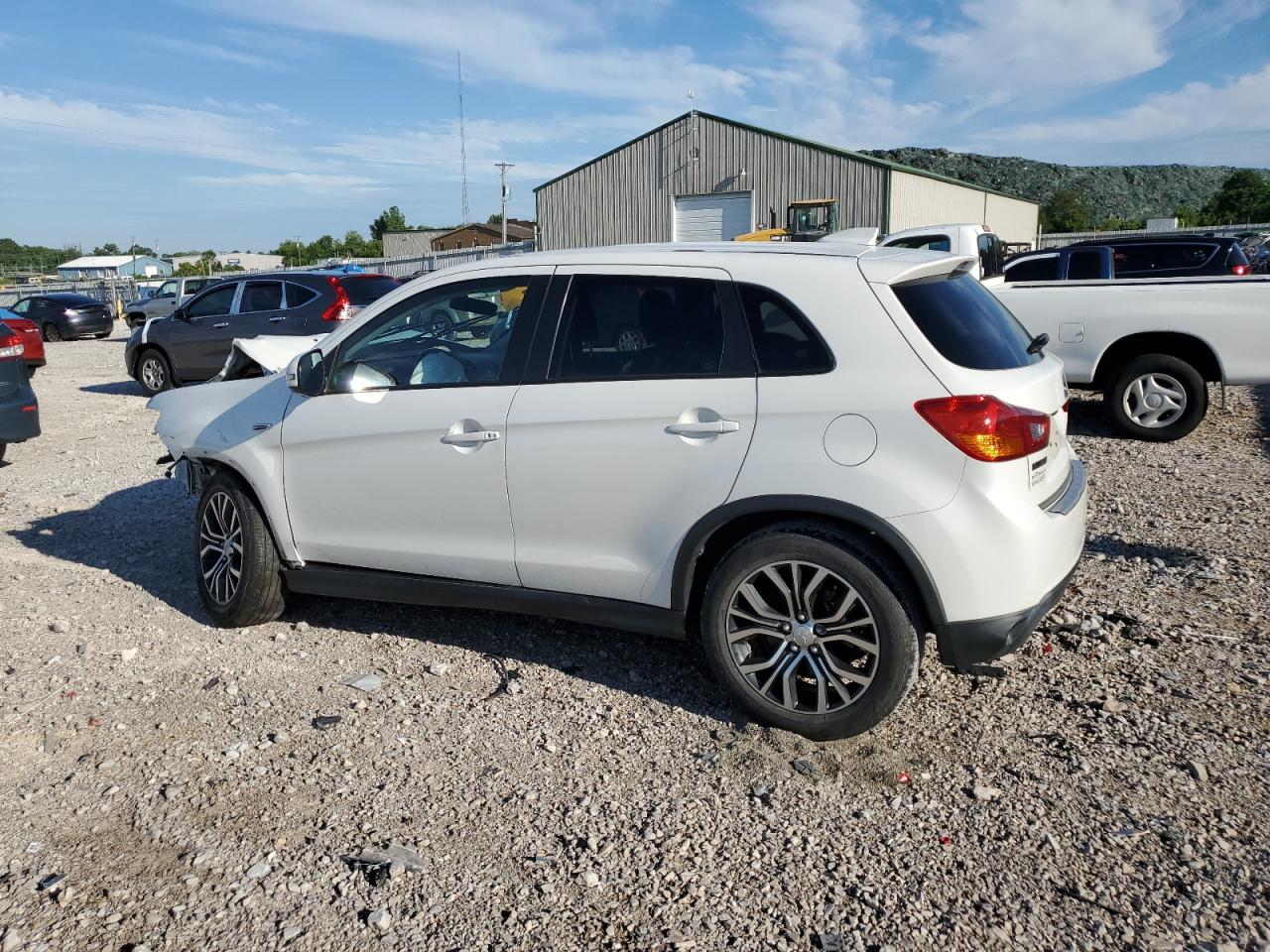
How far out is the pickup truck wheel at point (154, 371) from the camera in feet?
48.2

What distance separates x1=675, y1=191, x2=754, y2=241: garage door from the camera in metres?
34.0

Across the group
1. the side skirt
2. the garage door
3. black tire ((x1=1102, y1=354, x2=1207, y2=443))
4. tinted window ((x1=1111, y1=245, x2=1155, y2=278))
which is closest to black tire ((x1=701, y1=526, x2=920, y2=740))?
the side skirt

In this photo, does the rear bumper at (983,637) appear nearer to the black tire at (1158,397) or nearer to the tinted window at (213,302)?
the black tire at (1158,397)

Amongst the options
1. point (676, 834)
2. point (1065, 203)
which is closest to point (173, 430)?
point (676, 834)

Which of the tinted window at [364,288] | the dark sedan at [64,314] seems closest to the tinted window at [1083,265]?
the tinted window at [364,288]

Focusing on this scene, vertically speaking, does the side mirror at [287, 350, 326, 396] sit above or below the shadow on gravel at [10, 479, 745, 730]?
above

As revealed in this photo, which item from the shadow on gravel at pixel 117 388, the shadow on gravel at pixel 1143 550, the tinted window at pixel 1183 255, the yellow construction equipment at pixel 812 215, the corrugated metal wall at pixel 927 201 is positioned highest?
the corrugated metal wall at pixel 927 201

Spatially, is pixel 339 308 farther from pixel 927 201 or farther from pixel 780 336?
pixel 927 201

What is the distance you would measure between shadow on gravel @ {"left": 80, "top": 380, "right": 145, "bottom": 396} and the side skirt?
12.3 m

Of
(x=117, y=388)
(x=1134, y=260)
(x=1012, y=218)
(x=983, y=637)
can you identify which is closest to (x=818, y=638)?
(x=983, y=637)

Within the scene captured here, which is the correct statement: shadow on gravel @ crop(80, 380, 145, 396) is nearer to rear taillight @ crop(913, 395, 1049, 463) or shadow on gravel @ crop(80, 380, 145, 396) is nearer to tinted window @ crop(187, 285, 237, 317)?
tinted window @ crop(187, 285, 237, 317)

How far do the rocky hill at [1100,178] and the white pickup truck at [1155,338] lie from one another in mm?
144344

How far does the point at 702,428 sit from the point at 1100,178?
171263mm

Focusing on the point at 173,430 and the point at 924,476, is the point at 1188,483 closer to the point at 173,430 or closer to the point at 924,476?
the point at 924,476
